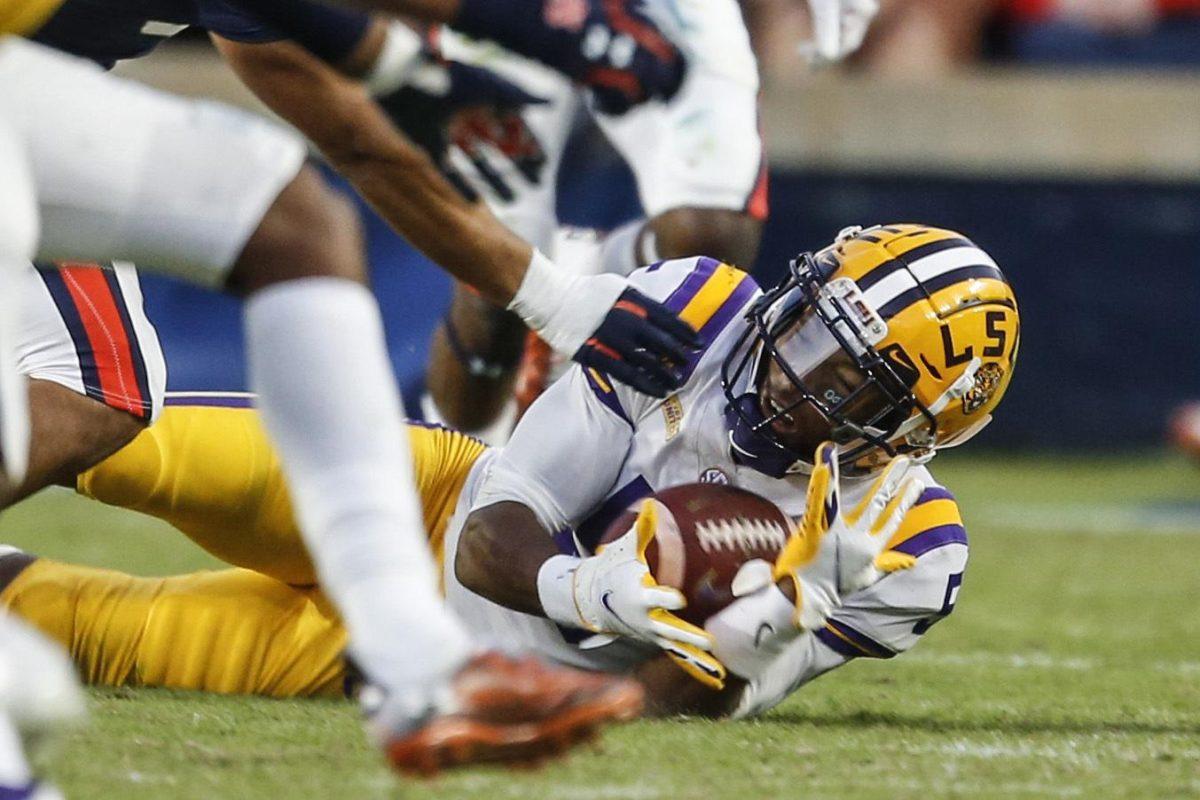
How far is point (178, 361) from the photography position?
21.7 feet

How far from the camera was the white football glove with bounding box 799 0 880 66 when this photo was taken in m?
4.20

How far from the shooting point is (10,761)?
1.86m

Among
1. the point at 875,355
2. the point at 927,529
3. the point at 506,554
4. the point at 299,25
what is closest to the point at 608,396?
the point at 506,554

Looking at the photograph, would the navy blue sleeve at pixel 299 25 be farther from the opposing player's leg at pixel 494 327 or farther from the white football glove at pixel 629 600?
the opposing player's leg at pixel 494 327

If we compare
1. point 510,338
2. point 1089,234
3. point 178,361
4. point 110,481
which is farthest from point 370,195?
point 1089,234

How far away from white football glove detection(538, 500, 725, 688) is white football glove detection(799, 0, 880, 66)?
173 cm

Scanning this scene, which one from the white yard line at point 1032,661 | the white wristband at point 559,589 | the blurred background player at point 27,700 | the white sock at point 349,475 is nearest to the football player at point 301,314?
the white sock at point 349,475

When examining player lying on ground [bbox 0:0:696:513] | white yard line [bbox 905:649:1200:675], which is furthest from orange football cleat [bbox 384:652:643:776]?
white yard line [bbox 905:649:1200:675]

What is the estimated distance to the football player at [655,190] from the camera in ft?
13.3

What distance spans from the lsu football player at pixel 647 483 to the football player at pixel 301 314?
759 mm

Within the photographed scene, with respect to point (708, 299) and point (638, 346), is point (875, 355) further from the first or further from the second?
point (638, 346)

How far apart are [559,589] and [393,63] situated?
2.69 feet

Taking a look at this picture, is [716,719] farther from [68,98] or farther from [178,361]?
[178,361]

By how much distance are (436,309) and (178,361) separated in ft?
3.03
